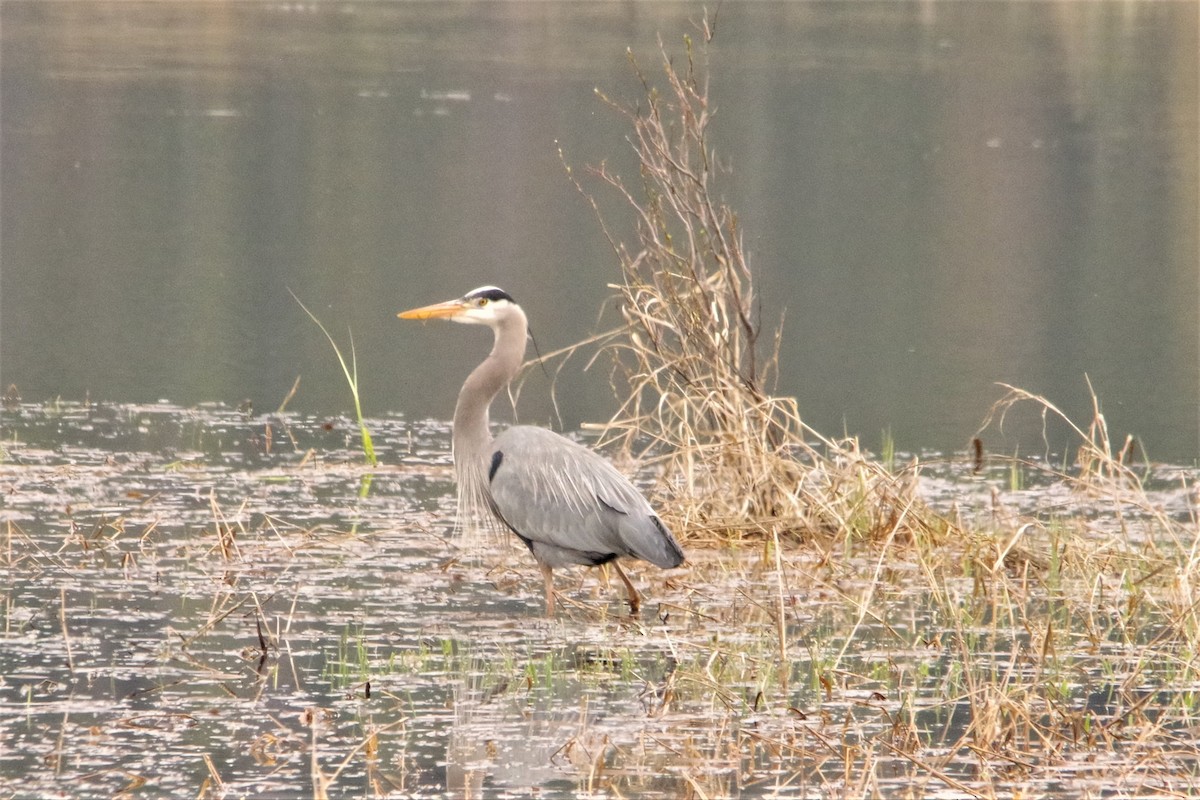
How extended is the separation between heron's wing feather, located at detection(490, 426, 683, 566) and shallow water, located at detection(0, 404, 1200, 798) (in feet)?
0.73

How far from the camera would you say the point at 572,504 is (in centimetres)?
673

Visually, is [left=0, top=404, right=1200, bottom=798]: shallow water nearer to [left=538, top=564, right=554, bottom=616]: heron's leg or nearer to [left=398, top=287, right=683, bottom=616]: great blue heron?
[left=538, top=564, right=554, bottom=616]: heron's leg

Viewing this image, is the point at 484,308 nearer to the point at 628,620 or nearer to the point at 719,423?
the point at 719,423

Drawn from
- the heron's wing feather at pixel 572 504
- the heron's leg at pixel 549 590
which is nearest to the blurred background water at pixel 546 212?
the heron's wing feather at pixel 572 504

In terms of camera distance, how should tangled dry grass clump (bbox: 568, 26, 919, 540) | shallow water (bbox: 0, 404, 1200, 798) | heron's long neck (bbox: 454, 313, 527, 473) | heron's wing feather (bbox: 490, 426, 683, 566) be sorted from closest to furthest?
1. shallow water (bbox: 0, 404, 1200, 798)
2. heron's wing feather (bbox: 490, 426, 683, 566)
3. heron's long neck (bbox: 454, 313, 527, 473)
4. tangled dry grass clump (bbox: 568, 26, 919, 540)

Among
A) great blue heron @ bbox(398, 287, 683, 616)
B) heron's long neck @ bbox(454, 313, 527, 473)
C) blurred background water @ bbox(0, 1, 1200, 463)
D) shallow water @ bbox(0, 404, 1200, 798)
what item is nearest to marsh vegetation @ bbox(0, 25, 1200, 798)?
shallow water @ bbox(0, 404, 1200, 798)

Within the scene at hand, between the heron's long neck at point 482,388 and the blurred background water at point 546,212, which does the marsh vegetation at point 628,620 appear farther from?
the blurred background water at point 546,212

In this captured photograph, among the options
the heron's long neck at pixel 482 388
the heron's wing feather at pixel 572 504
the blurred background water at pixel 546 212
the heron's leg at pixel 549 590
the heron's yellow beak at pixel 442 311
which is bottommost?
the blurred background water at pixel 546 212

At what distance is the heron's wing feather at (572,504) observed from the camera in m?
6.61

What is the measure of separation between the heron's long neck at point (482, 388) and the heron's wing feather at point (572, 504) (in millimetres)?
199

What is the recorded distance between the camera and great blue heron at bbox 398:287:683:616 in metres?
6.67

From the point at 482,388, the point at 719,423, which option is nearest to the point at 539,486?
the point at 482,388

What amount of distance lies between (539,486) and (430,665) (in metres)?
1.12

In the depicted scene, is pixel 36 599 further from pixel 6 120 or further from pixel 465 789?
pixel 6 120
